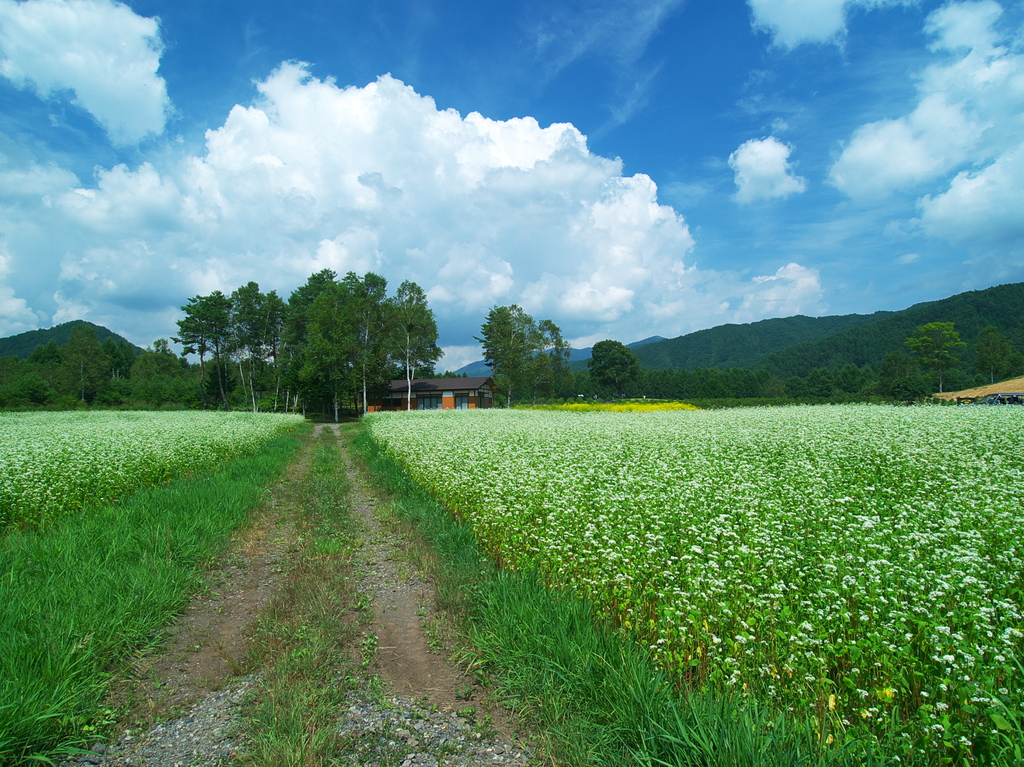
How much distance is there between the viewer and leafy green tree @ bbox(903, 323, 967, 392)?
219 feet

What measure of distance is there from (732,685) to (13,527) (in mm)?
9558

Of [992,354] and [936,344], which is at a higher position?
[936,344]

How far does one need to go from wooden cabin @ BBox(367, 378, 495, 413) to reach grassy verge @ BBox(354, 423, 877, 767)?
57211mm

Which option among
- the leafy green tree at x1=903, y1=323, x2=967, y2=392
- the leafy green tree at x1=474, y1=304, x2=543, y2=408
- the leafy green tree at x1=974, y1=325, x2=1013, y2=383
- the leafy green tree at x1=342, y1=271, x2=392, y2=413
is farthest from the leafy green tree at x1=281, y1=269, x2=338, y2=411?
the leafy green tree at x1=974, y1=325, x2=1013, y2=383

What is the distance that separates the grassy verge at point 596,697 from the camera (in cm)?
240

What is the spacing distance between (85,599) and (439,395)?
196 feet

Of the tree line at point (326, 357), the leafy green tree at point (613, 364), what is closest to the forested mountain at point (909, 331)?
the tree line at point (326, 357)

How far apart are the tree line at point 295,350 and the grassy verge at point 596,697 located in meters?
48.4

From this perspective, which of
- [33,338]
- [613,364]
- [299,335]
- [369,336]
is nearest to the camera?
[369,336]

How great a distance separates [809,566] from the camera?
4.04 meters

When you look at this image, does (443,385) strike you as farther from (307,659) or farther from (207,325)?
(307,659)

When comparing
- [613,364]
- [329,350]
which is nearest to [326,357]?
[329,350]

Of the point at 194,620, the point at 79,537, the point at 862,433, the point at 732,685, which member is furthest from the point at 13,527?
the point at 862,433

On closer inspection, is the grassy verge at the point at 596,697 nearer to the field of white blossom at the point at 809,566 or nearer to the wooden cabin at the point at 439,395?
the field of white blossom at the point at 809,566
